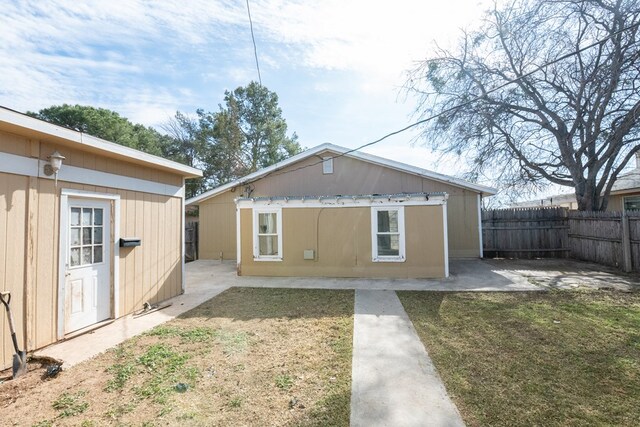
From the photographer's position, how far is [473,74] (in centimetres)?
1222

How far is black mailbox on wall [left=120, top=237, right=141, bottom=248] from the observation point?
17.3ft

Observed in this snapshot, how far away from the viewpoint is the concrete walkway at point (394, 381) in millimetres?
2512

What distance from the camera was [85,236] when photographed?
478 centimetres

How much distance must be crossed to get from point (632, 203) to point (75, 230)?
21.7m

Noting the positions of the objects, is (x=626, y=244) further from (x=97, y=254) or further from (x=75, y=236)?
(x=75, y=236)

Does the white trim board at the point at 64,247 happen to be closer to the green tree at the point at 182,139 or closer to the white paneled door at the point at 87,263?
the white paneled door at the point at 87,263

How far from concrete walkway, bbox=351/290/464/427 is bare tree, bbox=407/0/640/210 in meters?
8.92

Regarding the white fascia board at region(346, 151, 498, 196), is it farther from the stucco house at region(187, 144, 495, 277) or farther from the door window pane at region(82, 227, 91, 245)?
the door window pane at region(82, 227, 91, 245)

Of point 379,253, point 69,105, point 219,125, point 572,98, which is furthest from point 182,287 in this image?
point 69,105

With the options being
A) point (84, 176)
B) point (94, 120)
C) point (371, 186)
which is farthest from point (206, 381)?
point (94, 120)

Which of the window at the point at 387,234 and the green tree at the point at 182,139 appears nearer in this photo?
the window at the point at 387,234

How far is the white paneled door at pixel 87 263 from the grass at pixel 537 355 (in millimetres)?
5248

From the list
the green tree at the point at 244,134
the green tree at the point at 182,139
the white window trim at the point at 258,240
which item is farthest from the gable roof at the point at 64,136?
the green tree at the point at 182,139

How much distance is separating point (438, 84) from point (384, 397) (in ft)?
41.2
